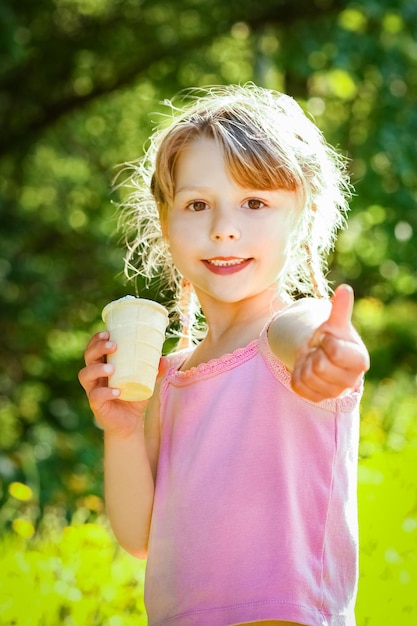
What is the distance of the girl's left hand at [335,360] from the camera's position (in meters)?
1.37

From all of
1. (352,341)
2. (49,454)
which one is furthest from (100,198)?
(352,341)

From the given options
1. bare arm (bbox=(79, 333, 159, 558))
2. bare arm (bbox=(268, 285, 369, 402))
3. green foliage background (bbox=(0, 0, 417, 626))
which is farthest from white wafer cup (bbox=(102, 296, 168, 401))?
green foliage background (bbox=(0, 0, 417, 626))

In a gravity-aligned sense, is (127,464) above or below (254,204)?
below

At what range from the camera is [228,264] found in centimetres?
186

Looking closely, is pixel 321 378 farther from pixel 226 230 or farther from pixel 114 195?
pixel 114 195

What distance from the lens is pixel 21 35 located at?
6.37 m

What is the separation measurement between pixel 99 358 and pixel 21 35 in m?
4.97

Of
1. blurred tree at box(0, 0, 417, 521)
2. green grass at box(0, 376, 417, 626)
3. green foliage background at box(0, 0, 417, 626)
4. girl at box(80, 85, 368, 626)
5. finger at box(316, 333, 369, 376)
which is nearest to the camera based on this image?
finger at box(316, 333, 369, 376)

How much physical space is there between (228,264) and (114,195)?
4.94 meters

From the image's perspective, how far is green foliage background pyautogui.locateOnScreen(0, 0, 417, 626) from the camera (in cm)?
397

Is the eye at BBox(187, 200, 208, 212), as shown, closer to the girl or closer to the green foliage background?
the girl

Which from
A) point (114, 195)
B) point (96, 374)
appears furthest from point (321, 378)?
point (114, 195)

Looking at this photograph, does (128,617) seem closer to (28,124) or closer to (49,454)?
(49,454)

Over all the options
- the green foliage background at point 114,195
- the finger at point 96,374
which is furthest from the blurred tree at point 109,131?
the finger at point 96,374
